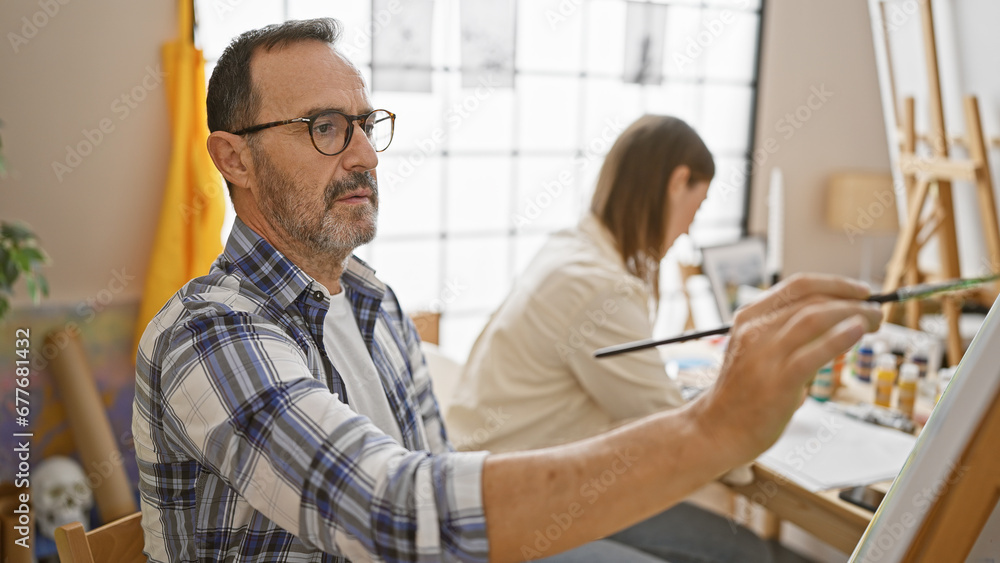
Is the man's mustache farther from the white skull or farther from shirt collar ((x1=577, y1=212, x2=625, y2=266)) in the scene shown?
the white skull

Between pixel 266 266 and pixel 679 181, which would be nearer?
pixel 266 266

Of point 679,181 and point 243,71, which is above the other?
point 243,71

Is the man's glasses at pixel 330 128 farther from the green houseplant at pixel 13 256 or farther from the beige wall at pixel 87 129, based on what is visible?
the beige wall at pixel 87 129

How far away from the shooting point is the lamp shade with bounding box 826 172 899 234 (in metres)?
3.78

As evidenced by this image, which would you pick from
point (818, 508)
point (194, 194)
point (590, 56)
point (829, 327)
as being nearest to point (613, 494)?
point (829, 327)

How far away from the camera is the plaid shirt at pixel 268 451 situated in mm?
616

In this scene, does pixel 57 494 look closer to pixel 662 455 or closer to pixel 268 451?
pixel 268 451

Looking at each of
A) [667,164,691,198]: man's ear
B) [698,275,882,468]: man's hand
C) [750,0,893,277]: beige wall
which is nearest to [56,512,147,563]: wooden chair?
[698,275,882,468]: man's hand

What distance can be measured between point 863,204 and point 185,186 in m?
3.29

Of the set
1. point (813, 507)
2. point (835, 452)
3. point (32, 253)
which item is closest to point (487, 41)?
point (32, 253)

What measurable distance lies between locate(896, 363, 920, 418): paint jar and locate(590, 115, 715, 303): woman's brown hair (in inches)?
24.4

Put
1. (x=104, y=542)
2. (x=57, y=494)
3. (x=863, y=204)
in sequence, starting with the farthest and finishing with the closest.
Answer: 1. (x=863, y=204)
2. (x=57, y=494)
3. (x=104, y=542)

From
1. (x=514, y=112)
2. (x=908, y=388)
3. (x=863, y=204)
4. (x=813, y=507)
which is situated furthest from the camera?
(x=863, y=204)

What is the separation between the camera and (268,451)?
67 cm
